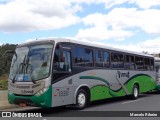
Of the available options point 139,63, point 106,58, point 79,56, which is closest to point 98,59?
point 106,58

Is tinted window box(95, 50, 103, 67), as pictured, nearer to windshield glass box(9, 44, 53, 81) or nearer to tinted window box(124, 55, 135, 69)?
tinted window box(124, 55, 135, 69)

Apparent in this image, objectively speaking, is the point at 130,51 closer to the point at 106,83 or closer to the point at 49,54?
the point at 106,83

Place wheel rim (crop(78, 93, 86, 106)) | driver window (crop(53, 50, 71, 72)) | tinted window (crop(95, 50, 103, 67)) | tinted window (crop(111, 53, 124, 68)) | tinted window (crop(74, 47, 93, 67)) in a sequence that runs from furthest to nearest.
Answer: tinted window (crop(111, 53, 124, 68)) < tinted window (crop(95, 50, 103, 67)) < tinted window (crop(74, 47, 93, 67)) < wheel rim (crop(78, 93, 86, 106)) < driver window (crop(53, 50, 71, 72))

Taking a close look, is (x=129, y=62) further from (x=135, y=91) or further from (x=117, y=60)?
(x=135, y=91)

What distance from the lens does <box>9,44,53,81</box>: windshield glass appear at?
13367 mm

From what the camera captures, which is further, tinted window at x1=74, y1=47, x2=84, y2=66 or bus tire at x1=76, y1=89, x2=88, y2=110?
tinted window at x1=74, y1=47, x2=84, y2=66

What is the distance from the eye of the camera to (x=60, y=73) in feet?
45.5

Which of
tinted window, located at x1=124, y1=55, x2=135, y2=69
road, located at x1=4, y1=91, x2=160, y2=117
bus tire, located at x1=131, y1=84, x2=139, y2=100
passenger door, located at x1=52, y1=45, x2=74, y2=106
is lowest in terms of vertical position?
road, located at x1=4, y1=91, x2=160, y2=117

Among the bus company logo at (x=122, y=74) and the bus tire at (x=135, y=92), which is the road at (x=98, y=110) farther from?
the bus tire at (x=135, y=92)

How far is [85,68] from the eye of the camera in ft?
51.8

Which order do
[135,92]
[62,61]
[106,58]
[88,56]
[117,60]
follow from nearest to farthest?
[62,61] < [88,56] < [106,58] < [117,60] < [135,92]

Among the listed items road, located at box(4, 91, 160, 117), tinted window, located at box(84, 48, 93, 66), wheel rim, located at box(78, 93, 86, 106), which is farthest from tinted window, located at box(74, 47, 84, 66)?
road, located at box(4, 91, 160, 117)

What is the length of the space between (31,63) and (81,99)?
9.97 feet

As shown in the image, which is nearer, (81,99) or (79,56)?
(81,99)
